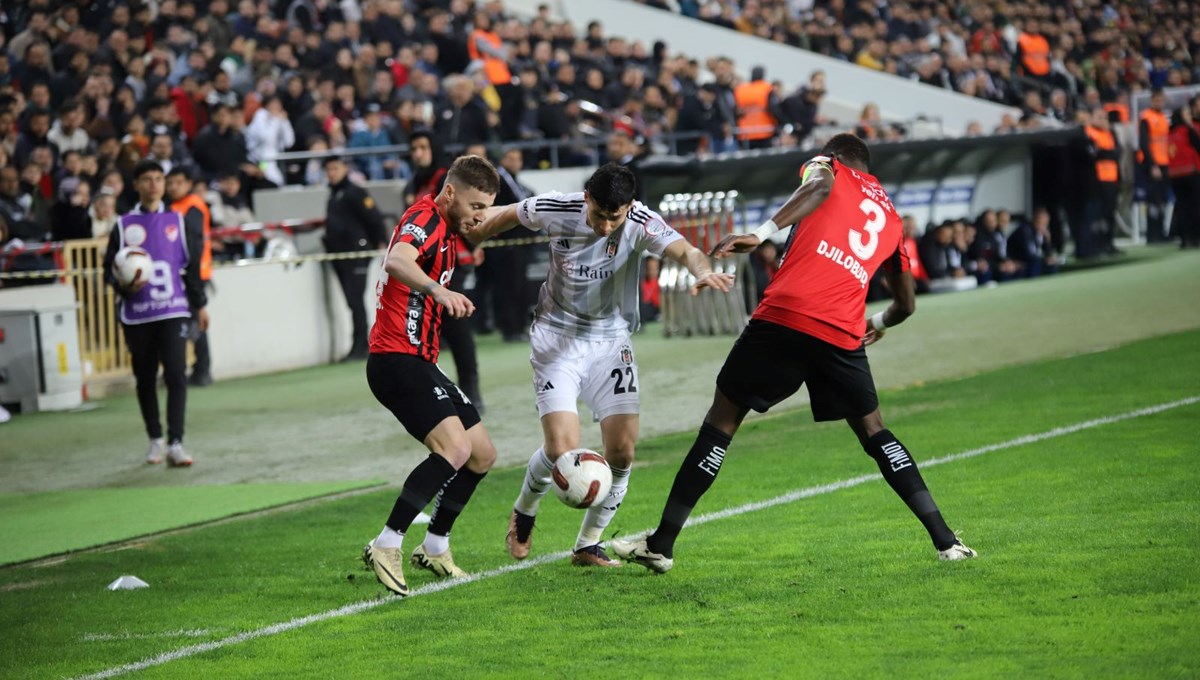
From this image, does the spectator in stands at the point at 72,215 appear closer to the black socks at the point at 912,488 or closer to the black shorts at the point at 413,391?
the black shorts at the point at 413,391

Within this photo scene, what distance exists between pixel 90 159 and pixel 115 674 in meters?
12.3

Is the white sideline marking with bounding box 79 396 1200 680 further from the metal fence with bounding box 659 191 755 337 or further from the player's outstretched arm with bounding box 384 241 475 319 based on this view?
the metal fence with bounding box 659 191 755 337

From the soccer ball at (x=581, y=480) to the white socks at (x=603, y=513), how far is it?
0.34 m

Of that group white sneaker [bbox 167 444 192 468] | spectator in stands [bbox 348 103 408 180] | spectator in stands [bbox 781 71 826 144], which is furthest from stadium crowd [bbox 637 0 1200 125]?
white sneaker [bbox 167 444 192 468]

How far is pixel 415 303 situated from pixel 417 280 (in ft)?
1.52

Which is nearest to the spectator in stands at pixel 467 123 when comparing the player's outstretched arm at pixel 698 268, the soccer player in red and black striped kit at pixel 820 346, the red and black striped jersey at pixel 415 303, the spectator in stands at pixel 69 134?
the spectator in stands at pixel 69 134

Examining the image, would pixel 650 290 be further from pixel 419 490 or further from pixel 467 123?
pixel 419 490

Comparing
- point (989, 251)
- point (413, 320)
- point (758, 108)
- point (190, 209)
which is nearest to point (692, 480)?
point (413, 320)

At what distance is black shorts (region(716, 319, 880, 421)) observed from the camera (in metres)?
7.08

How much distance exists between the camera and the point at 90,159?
57.1 feet

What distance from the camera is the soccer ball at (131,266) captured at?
11562mm

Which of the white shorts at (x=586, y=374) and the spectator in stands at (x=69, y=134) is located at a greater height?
the spectator in stands at (x=69, y=134)

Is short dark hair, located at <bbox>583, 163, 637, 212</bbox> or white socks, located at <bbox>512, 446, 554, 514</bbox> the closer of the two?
short dark hair, located at <bbox>583, 163, 637, 212</bbox>

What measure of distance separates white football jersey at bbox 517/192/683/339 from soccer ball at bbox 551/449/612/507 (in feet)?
2.51
